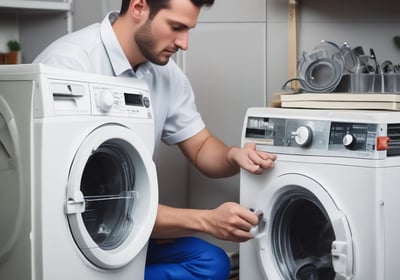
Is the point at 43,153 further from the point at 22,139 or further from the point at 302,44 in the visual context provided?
the point at 302,44

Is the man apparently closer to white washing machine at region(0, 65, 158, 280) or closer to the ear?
the ear

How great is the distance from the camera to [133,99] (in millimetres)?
1924

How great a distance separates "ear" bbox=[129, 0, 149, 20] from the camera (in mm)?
2047

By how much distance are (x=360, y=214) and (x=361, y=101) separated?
40cm

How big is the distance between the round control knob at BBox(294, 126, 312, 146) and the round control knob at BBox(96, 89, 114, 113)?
0.61m

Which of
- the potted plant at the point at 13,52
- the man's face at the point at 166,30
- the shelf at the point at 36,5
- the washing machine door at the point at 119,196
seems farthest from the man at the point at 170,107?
the potted plant at the point at 13,52

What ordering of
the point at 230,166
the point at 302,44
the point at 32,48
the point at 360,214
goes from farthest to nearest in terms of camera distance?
1. the point at 32,48
2. the point at 302,44
3. the point at 230,166
4. the point at 360,214

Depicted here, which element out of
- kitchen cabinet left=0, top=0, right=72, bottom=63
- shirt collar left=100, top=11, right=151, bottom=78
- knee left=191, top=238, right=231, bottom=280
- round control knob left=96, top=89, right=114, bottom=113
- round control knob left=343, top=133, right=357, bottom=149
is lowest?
knee left=191, top=238, right=231, bottom=280

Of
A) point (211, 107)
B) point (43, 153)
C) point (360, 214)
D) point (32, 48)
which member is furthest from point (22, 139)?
point (32, 48)

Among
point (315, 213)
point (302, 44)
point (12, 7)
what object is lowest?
point (315, 213)

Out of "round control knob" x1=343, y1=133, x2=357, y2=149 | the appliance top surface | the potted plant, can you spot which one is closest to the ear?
the appliance top surface

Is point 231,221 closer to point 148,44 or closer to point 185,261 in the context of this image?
point 185,261

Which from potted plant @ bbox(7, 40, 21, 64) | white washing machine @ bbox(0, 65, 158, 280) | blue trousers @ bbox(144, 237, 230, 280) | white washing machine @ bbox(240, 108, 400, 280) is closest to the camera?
white washing machine @ bbox(0, 65, 158, 280)

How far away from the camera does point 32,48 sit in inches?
124
